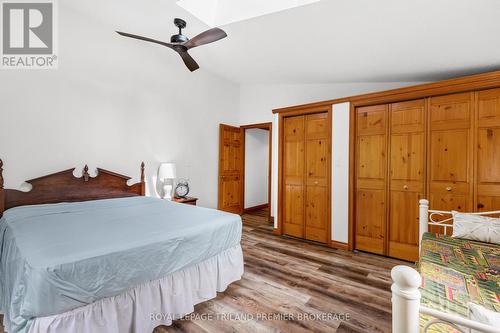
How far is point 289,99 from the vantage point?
4672 mm

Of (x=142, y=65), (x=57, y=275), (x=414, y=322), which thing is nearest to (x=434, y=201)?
(x=414, y=322)

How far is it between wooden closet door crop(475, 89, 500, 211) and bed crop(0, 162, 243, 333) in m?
2.72

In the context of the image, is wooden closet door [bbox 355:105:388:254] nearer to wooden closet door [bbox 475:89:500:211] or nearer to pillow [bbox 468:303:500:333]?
wooden closet door [bbox 475:89:500:211]

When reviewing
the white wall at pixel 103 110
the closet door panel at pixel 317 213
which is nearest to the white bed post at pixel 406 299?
the closet door panel at pixel 317 213

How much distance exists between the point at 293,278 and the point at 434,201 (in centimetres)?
197

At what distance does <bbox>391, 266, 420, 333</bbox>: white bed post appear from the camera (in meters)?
0.70

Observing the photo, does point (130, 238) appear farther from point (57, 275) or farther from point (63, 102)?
point (63, 102)

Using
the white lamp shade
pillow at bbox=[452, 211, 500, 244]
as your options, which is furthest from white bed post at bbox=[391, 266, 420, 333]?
the white lamp shade

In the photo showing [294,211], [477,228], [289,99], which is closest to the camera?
[477,228]

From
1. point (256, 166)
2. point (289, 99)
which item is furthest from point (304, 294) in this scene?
point (256, 166)

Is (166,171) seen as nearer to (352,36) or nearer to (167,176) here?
(167,176)

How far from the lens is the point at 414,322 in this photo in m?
0.72

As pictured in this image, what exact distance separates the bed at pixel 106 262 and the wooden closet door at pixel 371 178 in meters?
1.97

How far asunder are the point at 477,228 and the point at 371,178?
133cm
